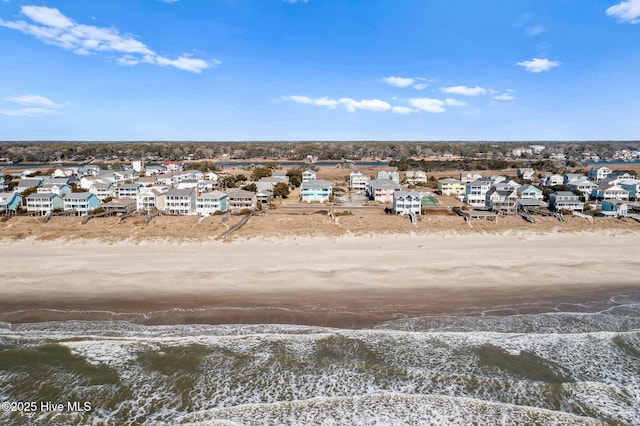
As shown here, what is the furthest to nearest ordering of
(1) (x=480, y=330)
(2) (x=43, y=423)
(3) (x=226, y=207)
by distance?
(3) (x=226, y=207) < (1) (x=480, y=330) < (2) (x=43, y=423)

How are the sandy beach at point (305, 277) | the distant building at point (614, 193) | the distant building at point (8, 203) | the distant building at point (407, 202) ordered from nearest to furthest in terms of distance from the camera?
the sandy beach at point (305, 277), the distant building at point (8, 203), the distant building at point (407, 202), the distant building at point (614, 193)

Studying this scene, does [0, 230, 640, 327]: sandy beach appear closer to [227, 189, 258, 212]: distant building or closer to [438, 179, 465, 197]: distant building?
[227, 189, 258, 212]: distant building

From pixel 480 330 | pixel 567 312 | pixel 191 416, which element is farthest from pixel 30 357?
pixel 567 312

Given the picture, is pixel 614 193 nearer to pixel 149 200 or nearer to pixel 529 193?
pixel 529 193

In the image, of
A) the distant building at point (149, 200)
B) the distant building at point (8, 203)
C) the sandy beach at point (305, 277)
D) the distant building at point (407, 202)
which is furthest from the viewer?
the distant building at point (149, 200)

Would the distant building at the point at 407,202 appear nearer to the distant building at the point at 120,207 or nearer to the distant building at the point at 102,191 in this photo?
the distant building at the point at 120,207

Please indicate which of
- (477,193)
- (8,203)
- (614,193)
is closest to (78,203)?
(8,203)

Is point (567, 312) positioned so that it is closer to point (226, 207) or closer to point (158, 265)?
point (158, 265)

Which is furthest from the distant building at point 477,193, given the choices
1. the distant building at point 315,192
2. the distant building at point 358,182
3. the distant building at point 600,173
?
the distant building at point 600,173
